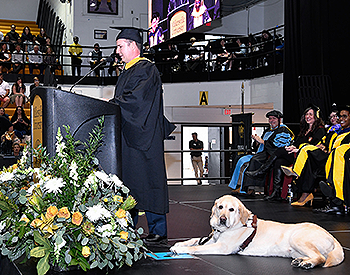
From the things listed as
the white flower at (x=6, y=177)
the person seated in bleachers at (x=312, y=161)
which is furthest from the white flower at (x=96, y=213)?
the person seated in bleachers at (x=312, y=161)

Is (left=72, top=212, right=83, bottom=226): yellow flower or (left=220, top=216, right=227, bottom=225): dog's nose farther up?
(left=72, top=212, right=83, bottom=226): yellow flower

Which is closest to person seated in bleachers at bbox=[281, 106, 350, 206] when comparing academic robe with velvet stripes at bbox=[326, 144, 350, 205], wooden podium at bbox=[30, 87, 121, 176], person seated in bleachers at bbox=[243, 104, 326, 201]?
person seated in bleachers at bbox=[243, 104, 326, 201]

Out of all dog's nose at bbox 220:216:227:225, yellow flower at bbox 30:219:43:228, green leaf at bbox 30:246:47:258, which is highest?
yellow flower at bbox 30:219:43:228

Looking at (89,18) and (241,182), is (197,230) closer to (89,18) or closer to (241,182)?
(241,182)

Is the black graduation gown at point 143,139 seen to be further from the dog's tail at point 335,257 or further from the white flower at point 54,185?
the dog's tail at point 335,257

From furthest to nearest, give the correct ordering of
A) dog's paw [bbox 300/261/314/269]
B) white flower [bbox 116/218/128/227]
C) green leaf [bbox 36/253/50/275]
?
dog's paw [bbox 300/261/314/269], white flower [bbox 116/218/128/227], green leaf [bbox 36/253/50/275]

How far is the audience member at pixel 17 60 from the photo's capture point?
1452cm

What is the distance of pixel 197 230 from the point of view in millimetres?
4332

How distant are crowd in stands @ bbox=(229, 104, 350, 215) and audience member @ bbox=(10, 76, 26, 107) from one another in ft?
24.6

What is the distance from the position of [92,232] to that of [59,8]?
67.9 ft

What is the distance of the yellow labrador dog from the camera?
3078 mm

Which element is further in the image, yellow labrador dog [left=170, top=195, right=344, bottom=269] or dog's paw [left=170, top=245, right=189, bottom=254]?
dog's paw [left=170, top=245, right=189, bottom=254]

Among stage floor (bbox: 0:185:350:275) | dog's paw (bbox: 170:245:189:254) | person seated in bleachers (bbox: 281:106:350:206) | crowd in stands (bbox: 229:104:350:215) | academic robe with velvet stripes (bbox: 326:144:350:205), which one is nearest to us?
stage floor (bbox: 0:185:350:275)

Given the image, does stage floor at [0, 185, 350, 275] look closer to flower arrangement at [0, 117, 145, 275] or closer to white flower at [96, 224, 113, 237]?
flower arrangement at [0, 117, 145, 275]
